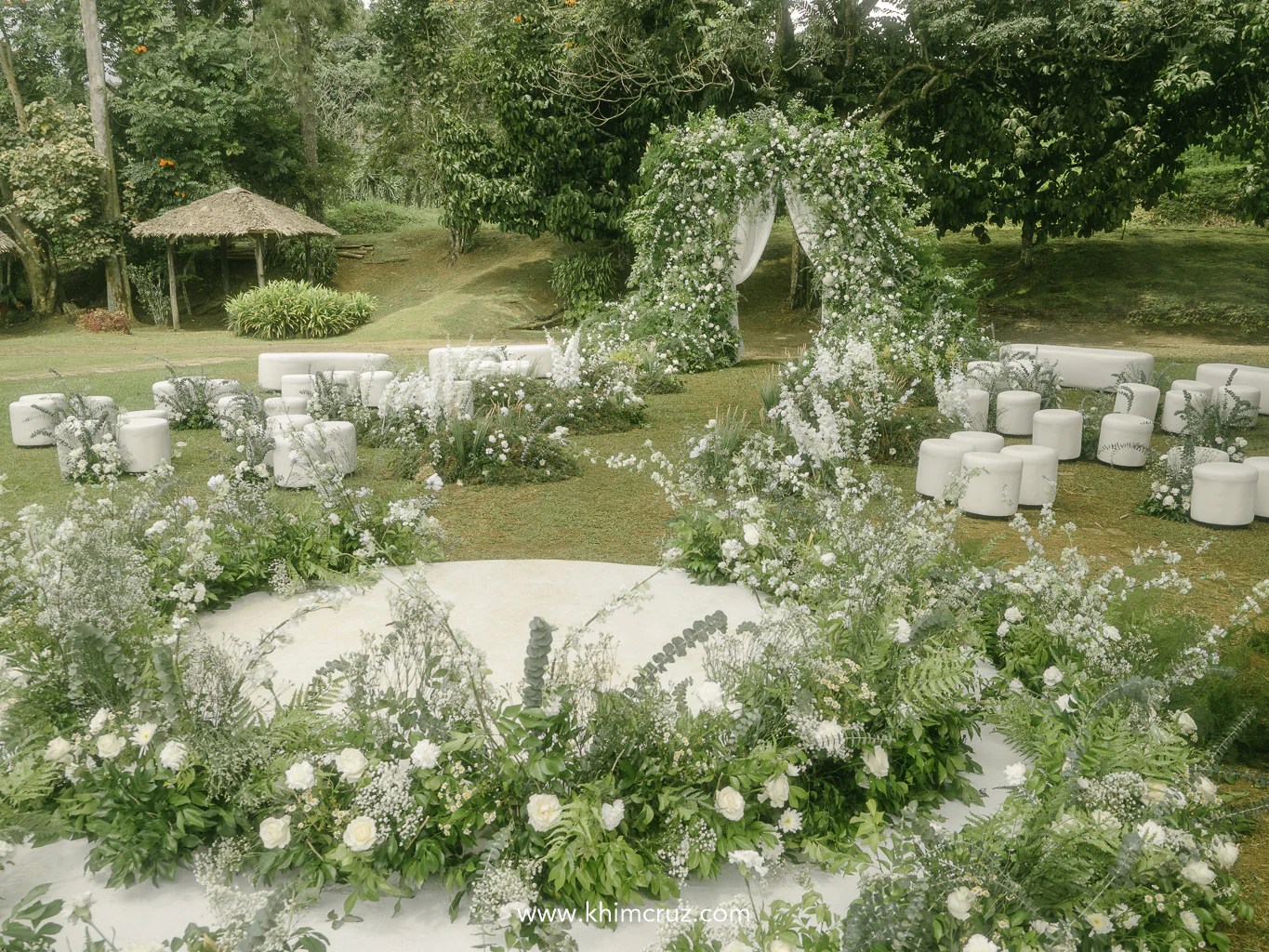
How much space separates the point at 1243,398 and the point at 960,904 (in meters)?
8.56

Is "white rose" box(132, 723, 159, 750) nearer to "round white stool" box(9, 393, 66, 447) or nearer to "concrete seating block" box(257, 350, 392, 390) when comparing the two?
"round white stool" box(9, 393, 66, 447)

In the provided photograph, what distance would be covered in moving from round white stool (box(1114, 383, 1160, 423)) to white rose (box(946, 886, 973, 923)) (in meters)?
7.55

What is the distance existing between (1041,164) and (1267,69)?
3.53 meters

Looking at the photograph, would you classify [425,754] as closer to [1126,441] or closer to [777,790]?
[777,790]

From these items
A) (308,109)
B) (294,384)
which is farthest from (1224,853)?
(308,109)

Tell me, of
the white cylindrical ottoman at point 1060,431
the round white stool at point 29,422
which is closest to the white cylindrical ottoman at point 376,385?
the round white stool at point 29,422

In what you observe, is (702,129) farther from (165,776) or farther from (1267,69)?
(165,776)

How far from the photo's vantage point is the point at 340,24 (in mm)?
22969

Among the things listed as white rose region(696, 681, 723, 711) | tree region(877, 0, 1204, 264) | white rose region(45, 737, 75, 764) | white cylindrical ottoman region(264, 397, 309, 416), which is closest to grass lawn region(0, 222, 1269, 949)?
white cylindrical ottoman region(264, 397, 309, 416)

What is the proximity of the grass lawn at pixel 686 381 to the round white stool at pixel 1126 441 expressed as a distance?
144 mm

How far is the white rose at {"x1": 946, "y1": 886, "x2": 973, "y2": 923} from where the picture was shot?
205 centimetres

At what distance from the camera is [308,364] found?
34.0ft

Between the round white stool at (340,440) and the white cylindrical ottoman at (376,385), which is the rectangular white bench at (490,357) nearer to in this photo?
the white cylindrical ottoman at (376,385)

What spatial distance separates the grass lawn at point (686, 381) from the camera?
5.73 metres
